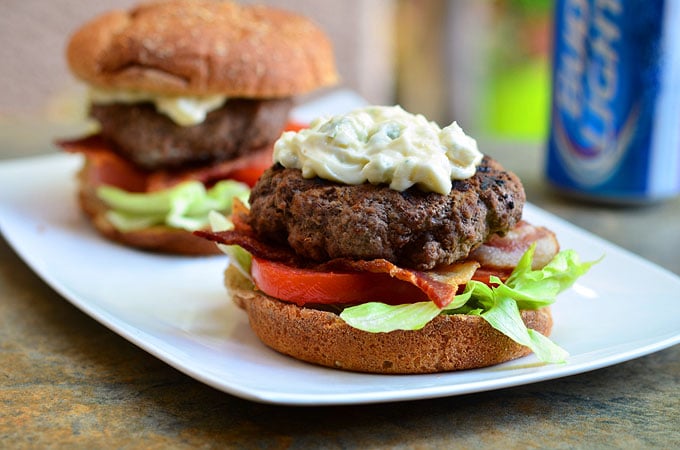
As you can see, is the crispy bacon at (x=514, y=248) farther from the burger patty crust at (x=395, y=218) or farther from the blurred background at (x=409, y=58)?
Answer: the blurred background at (x=409, y=58)

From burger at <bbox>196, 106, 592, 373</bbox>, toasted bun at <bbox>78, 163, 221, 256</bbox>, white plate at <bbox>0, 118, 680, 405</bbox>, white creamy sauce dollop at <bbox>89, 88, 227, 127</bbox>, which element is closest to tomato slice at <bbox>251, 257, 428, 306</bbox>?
burger at <bbox>196, 106, 592, 373</bbox>

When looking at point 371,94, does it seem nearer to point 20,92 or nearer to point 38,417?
point 20,92

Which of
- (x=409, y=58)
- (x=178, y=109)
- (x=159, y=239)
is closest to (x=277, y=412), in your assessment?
(x=159, y=239)

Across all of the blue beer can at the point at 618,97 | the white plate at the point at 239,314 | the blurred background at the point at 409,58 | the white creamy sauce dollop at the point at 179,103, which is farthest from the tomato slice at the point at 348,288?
the blurred background at the point at 409,58

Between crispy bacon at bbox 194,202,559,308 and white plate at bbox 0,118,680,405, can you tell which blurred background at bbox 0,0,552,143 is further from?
crispy bacon at bbox 194,202,559,308

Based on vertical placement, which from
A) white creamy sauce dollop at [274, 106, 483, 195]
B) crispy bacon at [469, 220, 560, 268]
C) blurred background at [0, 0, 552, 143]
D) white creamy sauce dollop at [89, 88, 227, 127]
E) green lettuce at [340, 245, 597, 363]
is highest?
white creamy sauce dollop at [274, 106, 483, 195]

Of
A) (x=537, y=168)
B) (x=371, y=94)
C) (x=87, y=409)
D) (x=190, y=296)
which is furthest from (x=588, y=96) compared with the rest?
(x=371, y=94)

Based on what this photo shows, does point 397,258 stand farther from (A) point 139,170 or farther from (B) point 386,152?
(A) point 139,170
